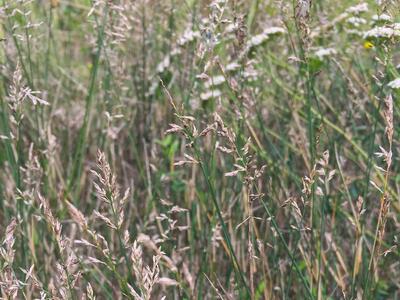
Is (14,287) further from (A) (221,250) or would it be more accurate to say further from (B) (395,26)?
(A) (221,250)

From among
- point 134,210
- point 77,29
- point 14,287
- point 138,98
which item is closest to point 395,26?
point 14,287

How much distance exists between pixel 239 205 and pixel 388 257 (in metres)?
0.35

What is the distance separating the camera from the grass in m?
1.13

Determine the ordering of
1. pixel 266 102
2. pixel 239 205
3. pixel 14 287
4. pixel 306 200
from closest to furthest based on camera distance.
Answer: pixel 14 287 < pixel 306 200 < pixel 239 205 < pixel 266 102

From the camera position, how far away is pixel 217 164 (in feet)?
6.24

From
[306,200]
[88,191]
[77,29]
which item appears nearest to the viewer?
[306,200]

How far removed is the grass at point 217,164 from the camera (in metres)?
1.13

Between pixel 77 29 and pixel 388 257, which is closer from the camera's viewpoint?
pixel 388 257

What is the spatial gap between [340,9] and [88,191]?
973 millimetres

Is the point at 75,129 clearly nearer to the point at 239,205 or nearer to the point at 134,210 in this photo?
the point at 134,210

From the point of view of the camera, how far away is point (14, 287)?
85 centimetres

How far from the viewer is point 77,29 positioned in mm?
3127

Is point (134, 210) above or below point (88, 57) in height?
below

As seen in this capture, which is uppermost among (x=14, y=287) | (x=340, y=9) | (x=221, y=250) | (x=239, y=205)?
(x=340, y=9)
